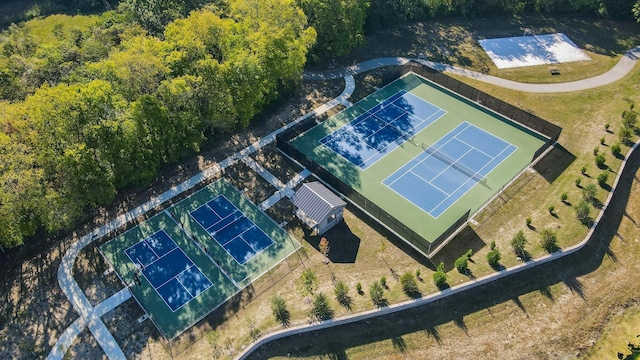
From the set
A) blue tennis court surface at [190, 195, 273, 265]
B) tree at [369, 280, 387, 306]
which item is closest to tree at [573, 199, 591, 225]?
tree at [369, 280, 387, 306]

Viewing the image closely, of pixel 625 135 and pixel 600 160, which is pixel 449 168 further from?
pixel 625 135

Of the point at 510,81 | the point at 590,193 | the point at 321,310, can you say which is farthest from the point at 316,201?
the point at 510,81

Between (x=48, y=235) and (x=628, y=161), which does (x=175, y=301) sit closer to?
(x=48, y=235)

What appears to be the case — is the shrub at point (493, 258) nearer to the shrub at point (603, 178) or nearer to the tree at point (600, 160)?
the shrub at point (603, 178)

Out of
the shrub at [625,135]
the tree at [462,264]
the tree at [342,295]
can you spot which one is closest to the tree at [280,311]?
the tree at [342,295]

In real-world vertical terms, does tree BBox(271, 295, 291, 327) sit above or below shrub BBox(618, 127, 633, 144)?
below

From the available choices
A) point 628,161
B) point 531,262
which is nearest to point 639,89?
point 628,161

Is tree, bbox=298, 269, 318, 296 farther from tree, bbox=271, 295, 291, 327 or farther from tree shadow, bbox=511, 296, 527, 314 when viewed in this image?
tree shadow, bbox=511, 296, 527, 314

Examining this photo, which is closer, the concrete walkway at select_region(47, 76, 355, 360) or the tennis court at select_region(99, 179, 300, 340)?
the concrete walkway at select_region(47, 76, 355, 360)
